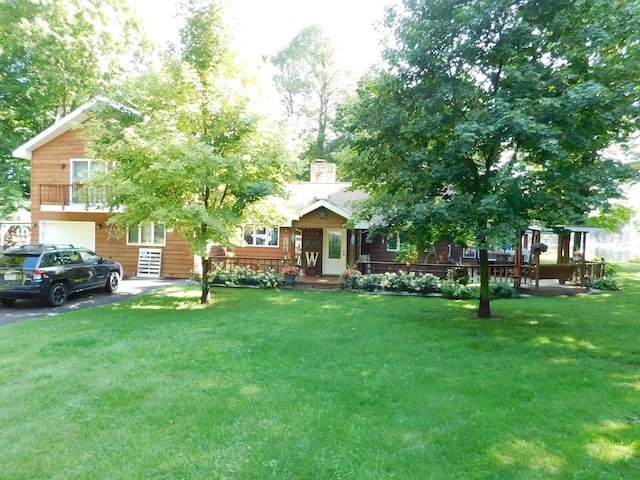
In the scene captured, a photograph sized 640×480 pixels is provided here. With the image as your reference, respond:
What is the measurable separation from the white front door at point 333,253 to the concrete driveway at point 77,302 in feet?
19.8

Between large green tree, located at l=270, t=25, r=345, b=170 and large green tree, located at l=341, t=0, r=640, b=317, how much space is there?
76.7 feet

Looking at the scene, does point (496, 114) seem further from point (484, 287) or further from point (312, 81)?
point (312, 81)

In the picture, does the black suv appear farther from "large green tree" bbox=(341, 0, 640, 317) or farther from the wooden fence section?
"large green tree" bbox=(341, 0, 640, 317)

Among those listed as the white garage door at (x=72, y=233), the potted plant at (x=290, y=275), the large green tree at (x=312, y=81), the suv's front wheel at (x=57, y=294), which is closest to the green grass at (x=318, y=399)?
the suv's front wheel at (x=57, y=294)

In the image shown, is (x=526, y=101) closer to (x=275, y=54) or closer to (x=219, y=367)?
(x=219, y=367)

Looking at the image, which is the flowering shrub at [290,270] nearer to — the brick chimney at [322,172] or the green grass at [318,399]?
the green grass at [318,399]

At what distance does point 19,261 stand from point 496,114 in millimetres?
12090

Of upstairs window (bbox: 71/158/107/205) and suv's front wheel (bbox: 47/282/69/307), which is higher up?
upstairs window (bbox: 71/158/107/205)

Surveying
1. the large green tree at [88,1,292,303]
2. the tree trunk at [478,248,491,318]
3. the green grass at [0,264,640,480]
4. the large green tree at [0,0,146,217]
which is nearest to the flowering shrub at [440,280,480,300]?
the tree trunk at [478,248,491,318]

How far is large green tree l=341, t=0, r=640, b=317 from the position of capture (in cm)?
635

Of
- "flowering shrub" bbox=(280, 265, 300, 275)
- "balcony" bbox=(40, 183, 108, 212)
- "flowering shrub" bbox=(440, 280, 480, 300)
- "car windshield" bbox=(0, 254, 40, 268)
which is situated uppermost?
"balcony" bbox=(40, 183, 108, 212)

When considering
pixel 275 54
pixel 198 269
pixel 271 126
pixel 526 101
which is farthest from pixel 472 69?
pixel 275 54

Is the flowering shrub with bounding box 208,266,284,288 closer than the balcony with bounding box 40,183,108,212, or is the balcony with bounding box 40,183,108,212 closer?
the flowering shrub with bounding box 208,266,284,288

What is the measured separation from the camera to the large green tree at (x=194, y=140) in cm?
866
